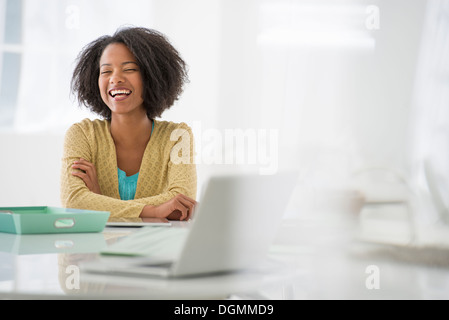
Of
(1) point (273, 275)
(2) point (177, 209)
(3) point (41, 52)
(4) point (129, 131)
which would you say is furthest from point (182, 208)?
(3) point (41, 52)

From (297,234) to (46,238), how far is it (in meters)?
0.39

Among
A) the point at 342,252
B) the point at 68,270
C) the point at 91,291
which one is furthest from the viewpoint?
the point at 342,252

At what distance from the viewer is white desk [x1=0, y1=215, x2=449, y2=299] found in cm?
51

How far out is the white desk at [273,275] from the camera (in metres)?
0.51

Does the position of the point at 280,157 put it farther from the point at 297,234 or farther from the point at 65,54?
the point at 65,54

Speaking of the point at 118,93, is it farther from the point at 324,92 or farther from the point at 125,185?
the point at 324,92

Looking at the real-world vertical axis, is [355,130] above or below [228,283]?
above

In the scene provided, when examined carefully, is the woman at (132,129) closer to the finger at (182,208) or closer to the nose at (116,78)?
the nose at (116,78)

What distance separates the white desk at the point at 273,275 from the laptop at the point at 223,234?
0.01 meters

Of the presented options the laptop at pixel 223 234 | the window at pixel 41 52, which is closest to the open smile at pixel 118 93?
the laptop at pixel 223 234

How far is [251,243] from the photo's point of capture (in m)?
0.59

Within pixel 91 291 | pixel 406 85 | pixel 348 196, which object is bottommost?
pixel 91 291

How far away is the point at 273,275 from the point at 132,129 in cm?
138

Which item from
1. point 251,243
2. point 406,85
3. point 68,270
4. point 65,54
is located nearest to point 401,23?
point 406,85
